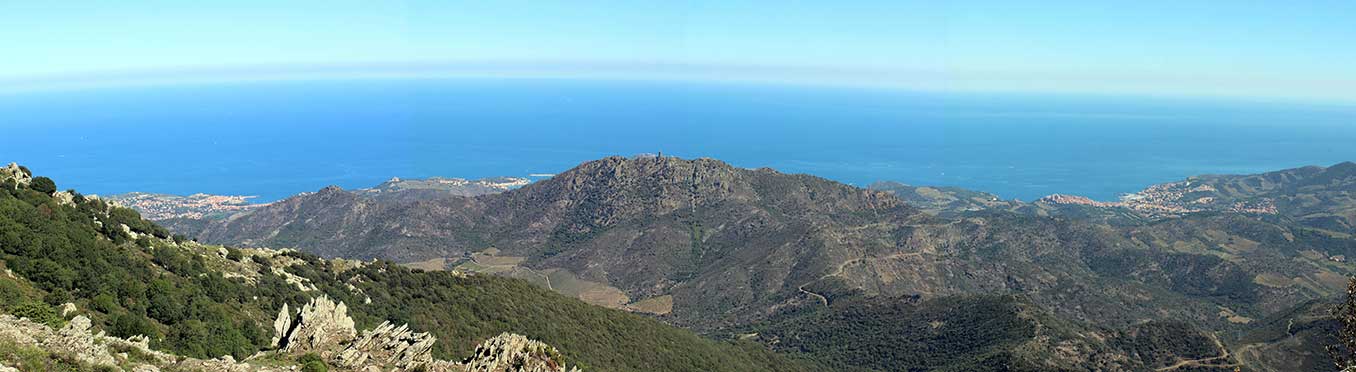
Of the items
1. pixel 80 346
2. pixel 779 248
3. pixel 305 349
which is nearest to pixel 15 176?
pixel 305 349

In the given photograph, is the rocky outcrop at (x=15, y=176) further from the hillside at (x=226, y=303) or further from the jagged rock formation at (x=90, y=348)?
the jagged rock formation at (x=90, y=348)

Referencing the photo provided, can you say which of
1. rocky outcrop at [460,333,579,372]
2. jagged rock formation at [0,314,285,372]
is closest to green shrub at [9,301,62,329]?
jagged rock formation at [0,314,285,372]

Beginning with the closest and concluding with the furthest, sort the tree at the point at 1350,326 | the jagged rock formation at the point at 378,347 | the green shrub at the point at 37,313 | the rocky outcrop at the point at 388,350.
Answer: the green shrub at the point at 37,313 → the tree at the point at 1350,326 → the rocky outcrop at the point at 388,350 → the jagged rock formation at the point at 378,347

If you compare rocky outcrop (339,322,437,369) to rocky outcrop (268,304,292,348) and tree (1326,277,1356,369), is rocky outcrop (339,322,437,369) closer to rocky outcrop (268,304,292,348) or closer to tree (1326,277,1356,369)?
rocky outcrop (268,304,292,348)

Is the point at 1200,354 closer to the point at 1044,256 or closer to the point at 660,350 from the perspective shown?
the point at 660,350

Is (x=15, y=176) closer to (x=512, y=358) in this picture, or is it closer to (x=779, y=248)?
(x=512, y=358)

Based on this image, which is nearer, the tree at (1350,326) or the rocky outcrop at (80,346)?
the rocky outcrop at (80,346)

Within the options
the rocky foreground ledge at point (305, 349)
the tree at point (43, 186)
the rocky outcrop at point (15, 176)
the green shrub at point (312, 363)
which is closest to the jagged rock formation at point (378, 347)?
the rocky foreground ledge at point (305, 349)
